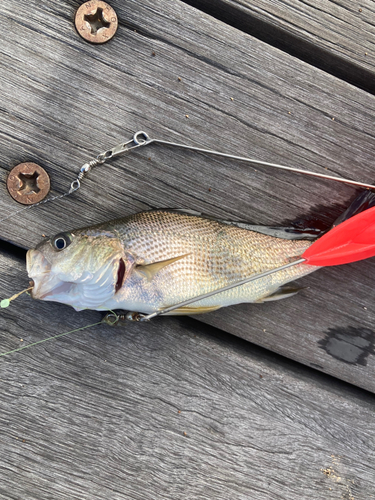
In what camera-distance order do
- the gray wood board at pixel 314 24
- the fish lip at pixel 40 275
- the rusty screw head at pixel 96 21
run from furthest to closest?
the gray wood board at pixel 314 24 → the rusty screw head at pixel 96 21 → the fish lip at pixel 40 275

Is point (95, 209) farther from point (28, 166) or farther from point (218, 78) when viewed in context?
point (218, 78)

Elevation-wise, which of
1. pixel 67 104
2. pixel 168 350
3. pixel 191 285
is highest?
pixel 67 104

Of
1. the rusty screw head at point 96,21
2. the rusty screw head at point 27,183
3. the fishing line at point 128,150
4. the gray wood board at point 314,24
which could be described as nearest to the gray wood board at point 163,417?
the rusty screw head at point 27,183

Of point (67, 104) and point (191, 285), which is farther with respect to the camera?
point (67, 104)

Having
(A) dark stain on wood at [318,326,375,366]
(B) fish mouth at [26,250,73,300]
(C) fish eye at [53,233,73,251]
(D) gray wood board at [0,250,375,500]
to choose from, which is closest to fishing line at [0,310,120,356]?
(D) gray wood board at [0,250,375,500]

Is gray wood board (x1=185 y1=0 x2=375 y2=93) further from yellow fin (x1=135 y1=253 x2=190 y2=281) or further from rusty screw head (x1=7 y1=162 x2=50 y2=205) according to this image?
yellow fin (x1=135 y1=253 x2=190 y2=281)

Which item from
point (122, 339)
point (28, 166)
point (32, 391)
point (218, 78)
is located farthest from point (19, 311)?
point (218, 78)

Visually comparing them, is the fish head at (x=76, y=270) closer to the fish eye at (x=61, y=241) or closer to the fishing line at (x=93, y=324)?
the fish eye at (x=61, y=241)

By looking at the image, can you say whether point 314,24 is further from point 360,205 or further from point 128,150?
point 128,150
